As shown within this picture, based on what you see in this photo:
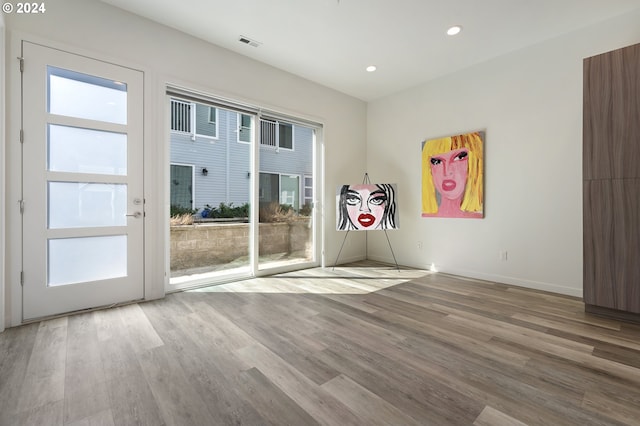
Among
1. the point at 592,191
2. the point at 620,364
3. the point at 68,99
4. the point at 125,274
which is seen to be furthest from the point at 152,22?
the point at 620,364

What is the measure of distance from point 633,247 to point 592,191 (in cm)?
59

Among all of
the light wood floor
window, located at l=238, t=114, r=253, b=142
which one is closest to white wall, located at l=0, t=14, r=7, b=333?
the light wood floor

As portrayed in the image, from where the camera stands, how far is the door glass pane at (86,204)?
279 cm

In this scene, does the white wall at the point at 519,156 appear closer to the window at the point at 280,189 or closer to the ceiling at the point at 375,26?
the ceiling at the point at 375,26

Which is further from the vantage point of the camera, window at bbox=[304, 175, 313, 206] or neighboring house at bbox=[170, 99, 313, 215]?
window at bbox=[304, 175, 313, 206]

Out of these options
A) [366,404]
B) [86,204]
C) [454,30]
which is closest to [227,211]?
[86,204]

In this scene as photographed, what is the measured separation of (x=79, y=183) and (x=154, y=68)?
4.95ft

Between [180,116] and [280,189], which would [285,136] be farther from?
[180,116]

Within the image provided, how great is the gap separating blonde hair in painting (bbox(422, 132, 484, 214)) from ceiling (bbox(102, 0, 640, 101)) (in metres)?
1.08

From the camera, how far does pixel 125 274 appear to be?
3164 mm

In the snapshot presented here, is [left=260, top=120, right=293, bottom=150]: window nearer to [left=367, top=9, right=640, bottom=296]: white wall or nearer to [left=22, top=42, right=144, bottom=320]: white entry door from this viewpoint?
[left=22, top=42, right=144, bottom=320]: white entry door

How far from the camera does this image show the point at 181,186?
148 inches

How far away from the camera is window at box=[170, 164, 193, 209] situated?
3682 mm

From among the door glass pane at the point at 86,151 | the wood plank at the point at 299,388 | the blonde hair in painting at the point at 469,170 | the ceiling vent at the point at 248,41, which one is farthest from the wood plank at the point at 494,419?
the ceiling vent at the point at 248,41
